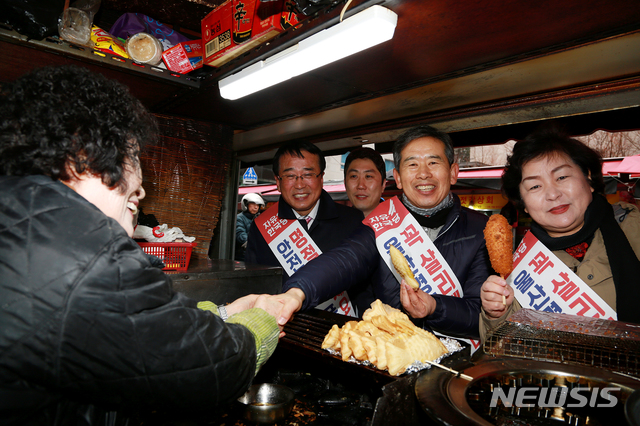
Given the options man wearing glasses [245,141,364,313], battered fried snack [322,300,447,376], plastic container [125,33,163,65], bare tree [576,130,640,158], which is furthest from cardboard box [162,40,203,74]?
bare tree [576,130,640,158]

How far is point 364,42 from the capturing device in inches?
77.6

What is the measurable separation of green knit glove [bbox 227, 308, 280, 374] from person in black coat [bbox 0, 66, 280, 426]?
151 mm

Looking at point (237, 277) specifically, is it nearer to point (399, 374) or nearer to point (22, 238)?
point (399, 374)

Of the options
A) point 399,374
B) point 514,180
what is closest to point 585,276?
point 514,180

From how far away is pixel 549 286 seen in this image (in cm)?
281

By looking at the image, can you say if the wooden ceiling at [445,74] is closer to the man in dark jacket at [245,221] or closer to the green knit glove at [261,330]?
the green knit glove at [261,330]

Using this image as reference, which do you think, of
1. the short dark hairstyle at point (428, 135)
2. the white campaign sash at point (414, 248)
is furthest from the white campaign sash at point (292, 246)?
the short dark hairstyle at point (428, 135)

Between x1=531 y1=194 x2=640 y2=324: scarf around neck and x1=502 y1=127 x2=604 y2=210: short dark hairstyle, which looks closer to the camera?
x1=531 y1=194 x2=640 y2=324: scarf around neck

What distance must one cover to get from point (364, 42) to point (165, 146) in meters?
3.03

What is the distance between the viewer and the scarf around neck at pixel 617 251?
229 centimetres

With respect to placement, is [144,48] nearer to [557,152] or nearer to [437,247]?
[437,247]

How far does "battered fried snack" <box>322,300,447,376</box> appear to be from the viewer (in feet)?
5.50

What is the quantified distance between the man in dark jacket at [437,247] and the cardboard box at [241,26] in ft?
4.40

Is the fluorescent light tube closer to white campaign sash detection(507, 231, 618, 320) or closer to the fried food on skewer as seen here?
the fried food on skewer
